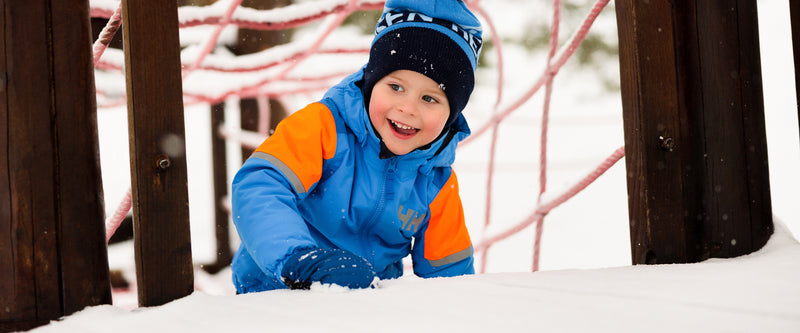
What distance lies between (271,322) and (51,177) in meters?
0.42

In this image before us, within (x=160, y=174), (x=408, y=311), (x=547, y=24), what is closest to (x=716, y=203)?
(x=408, y=311)

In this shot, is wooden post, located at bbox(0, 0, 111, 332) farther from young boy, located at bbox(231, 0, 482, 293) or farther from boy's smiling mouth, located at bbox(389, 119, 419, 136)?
boy's smiling mouth, located at bbox(389, 119, 419, 136)

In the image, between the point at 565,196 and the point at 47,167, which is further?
the point at 565,196

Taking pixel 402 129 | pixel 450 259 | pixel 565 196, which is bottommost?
pixel 450 259

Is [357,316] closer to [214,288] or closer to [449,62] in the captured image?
[449,62]

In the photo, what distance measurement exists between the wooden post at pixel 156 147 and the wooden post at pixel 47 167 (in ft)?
0.21

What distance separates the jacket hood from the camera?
159cm

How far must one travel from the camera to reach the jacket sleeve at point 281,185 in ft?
4.18

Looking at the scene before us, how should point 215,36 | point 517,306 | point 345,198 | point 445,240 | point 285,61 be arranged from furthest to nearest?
point 285,61, point 215,36, point 445,240, point 345,198, point 517,306

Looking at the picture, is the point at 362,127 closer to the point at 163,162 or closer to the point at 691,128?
the point at 163,162

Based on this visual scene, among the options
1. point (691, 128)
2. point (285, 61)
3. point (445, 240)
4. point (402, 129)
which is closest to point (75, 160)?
point (402, 129)

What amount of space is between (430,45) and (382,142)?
253mm

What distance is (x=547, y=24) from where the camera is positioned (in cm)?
618

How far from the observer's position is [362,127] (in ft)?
5.19
